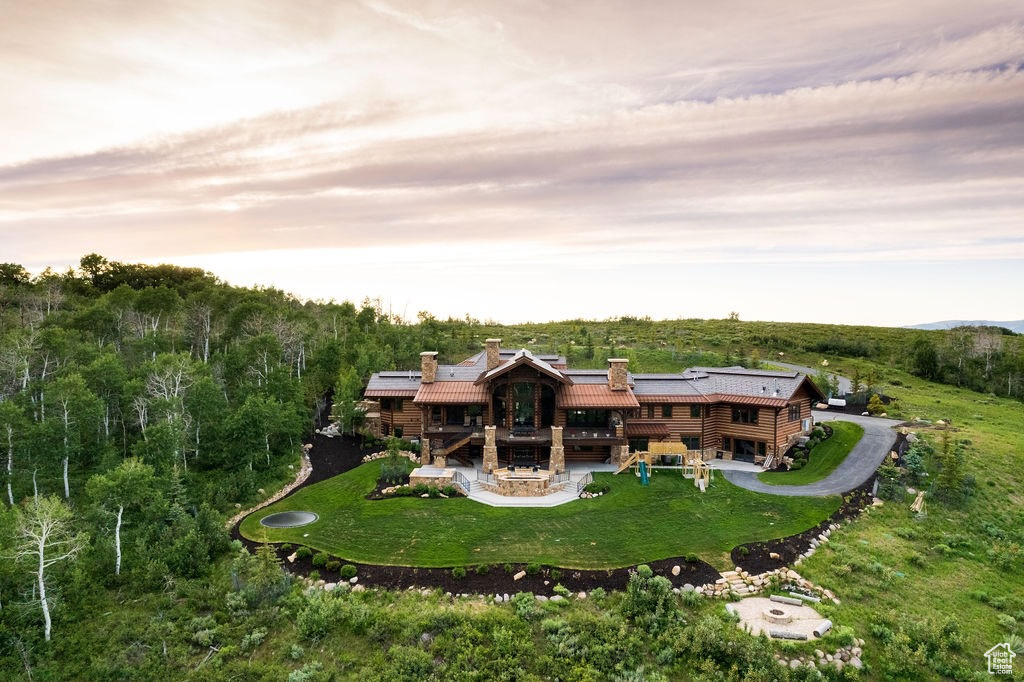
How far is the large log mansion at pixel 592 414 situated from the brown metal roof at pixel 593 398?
6 centimetres

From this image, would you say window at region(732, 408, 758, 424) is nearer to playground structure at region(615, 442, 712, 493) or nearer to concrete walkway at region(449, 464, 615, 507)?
playground structure at region(615, 442, 712, 493)

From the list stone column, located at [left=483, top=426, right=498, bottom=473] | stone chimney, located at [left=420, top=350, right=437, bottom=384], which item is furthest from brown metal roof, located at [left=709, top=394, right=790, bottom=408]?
stone chimney, located at [left=420, top=350, right=437, bottom=384]

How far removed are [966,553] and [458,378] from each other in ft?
92.8

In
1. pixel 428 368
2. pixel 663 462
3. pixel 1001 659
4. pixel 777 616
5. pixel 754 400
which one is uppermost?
pixel 428 368

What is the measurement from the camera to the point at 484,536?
82.1 feet

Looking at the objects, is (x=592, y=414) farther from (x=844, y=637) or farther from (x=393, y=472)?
(x=844, y=637)

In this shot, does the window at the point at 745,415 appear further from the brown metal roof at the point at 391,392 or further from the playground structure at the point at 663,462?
the brown metal roof at the point at 391,392

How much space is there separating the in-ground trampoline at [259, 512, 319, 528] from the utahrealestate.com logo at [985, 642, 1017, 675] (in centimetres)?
2744

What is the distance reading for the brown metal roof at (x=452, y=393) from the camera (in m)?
34.8

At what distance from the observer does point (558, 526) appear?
25828mm

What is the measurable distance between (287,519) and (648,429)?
70.8ft

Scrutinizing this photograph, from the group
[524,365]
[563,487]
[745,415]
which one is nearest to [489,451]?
[563,487]

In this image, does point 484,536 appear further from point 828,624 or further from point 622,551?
point 828,624

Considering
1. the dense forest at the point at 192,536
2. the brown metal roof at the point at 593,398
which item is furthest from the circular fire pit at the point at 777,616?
the brown metal roof at the point at 593,398
